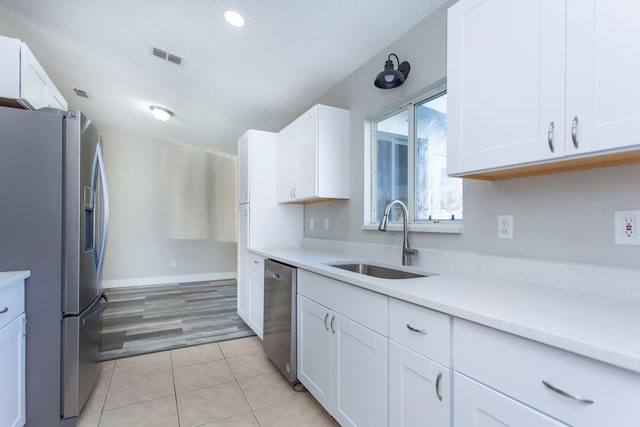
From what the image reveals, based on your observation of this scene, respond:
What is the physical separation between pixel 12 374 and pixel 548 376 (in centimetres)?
222

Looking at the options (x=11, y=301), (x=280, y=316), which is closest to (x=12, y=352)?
(x=11, y=301)

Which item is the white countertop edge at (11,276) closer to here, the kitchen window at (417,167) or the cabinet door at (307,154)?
the cabinet door at (307,154)

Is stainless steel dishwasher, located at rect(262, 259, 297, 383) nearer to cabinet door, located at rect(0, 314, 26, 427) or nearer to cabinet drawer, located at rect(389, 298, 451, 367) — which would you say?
cabinet drawer, located at rect(389, 298, 451, 367)

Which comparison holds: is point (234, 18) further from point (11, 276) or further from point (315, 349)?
point (315, 349)

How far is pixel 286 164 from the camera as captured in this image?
10.6ft

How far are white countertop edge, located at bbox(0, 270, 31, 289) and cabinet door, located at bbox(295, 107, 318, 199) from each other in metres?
1.86

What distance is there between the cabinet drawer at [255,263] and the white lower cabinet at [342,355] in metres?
0.89

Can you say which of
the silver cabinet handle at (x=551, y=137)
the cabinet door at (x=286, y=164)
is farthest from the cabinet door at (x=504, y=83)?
the cabinet door at (x=286, y=164)

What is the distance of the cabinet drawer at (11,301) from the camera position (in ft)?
4.81

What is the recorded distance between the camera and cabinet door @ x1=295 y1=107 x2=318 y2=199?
2.69 metres

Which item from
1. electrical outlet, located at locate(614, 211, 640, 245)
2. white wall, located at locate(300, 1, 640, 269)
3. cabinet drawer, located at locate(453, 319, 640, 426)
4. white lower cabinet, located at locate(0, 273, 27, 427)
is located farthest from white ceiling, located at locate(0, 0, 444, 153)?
white lower cabinet, located at locate(0, 273, 27, 427)

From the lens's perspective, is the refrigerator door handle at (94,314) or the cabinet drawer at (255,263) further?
the cabinet drawer at (255,263)

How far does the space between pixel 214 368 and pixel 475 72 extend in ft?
8.69

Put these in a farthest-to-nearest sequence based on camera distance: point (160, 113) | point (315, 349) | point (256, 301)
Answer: point (160, 113) < point (256, 301) < point (315, 349)
